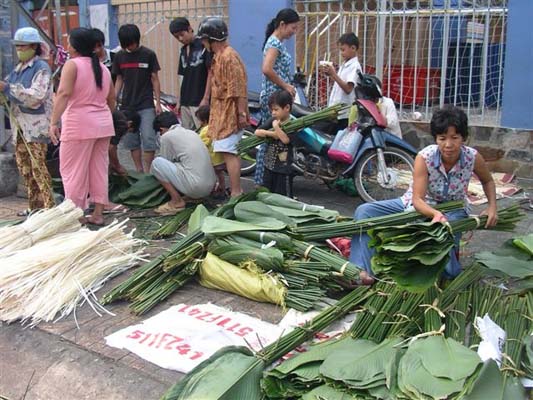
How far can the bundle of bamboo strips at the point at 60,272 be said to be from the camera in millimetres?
3842

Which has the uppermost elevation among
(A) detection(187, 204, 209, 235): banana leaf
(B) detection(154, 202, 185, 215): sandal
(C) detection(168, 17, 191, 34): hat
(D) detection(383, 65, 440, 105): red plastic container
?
(C) detection(168, 17, 191, 34): hat

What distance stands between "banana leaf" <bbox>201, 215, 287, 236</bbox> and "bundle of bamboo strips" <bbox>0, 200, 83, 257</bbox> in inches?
45.2

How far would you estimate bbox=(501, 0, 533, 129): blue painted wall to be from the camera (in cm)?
652

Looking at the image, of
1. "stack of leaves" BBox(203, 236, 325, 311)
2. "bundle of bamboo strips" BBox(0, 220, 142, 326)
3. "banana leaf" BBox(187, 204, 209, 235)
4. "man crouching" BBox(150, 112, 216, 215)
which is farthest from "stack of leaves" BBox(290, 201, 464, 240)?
"man crouching" BBox(150, 112, 216, 215)

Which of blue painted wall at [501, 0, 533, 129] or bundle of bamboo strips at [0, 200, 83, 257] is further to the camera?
blue painted wall at [501, 0, 533, 129]

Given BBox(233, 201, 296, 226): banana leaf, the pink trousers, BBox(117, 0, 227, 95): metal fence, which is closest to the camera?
BBox(233, 201, 296, 226): banana leaf

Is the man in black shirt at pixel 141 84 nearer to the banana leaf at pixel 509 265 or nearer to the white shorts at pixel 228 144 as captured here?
the white shorts at pixel 228 144

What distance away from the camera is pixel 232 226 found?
408 cm

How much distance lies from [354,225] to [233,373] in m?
1.46

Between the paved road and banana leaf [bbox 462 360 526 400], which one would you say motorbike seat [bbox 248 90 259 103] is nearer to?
the paved road

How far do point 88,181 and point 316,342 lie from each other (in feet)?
10.0

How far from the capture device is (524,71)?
6602 millimetres

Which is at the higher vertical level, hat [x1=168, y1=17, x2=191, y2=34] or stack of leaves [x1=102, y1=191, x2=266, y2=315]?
hat [x1=168, y1=17, x2=191, y2=34]

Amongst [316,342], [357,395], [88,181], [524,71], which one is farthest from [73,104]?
[524,71]
